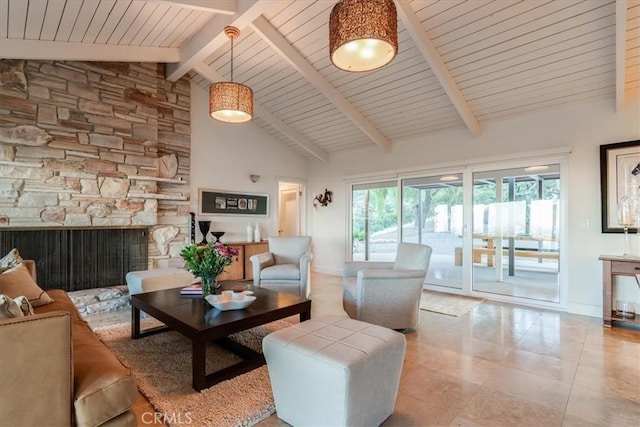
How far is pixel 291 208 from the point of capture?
7574 mm

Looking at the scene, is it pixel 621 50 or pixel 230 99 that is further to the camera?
pixel 230 99

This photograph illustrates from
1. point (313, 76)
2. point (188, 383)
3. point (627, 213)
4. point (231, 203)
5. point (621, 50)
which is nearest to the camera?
point (188, 383)

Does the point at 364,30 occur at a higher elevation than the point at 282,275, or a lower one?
higher

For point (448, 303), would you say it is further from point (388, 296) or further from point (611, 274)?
point (611, 274)

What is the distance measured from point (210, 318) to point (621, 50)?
4247 millimetres

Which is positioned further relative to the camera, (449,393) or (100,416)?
(449,393)

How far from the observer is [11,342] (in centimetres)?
114

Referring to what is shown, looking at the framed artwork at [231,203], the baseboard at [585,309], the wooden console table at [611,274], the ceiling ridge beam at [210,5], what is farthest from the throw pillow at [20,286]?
the baseboard at [585,309]

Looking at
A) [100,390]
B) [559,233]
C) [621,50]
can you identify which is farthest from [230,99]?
[559,233]

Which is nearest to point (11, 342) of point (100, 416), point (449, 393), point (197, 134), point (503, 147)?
point (100, 416)

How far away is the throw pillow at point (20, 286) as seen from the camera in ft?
7.32

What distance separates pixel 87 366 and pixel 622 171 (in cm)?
508

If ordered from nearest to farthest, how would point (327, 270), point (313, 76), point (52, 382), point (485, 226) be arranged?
point (52, 382)
point (313, 76)
point (485, 226)
point (327, 270)

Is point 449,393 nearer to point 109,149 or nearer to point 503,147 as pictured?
point 503,147
